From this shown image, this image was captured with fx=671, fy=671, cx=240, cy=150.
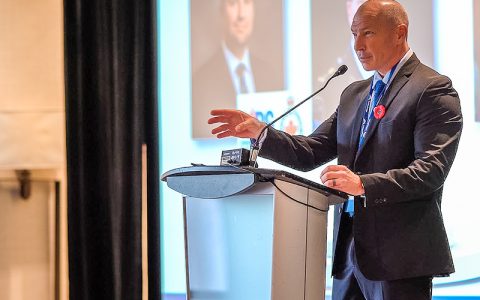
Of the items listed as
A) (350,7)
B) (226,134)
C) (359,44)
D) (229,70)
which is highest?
(350,7)

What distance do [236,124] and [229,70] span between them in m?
1.39

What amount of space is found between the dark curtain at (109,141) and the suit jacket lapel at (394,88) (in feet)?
5.93

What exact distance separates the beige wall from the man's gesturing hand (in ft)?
7.63

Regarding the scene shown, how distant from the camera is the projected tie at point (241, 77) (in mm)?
3256

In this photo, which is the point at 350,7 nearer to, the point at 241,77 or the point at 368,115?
the point at 241,77

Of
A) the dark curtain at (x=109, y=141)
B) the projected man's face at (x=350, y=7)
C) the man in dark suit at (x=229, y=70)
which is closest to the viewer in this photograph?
the projected man's face at (x=350, y=7)

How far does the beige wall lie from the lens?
3.56m

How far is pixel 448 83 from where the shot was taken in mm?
1829

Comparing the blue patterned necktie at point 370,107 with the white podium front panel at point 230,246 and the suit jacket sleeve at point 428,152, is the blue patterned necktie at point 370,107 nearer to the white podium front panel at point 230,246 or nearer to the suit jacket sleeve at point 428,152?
the suit jacket sleeve at point 428,152

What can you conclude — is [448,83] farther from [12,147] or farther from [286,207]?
[12,147]

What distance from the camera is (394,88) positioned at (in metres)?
1.86

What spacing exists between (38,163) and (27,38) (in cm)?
68

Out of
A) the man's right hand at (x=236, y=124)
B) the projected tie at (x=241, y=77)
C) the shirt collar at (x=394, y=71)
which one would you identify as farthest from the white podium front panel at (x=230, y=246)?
the projected tie at (x=241, y=77)

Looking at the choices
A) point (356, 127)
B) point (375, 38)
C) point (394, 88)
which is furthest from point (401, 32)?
point (356, 127)
